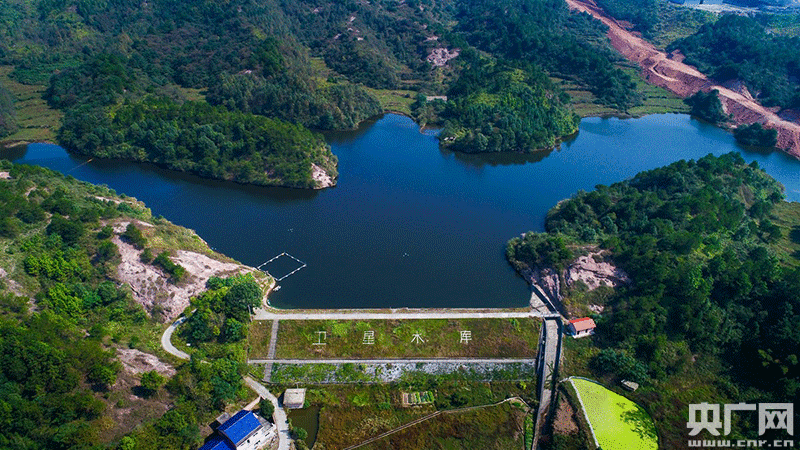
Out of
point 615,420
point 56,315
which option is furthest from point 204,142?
point 615,420

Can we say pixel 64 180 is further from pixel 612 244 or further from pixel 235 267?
pixel 612 244

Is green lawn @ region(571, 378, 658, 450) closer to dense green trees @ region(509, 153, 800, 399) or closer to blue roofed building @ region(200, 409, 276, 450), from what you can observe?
dense green trees @ region(509, 153, 800, 399)

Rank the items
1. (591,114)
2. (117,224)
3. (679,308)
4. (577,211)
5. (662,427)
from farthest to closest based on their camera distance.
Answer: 1. (591,114)
2. (577,211)
3. (117,224)
4. (679,308)
5. (662,427)

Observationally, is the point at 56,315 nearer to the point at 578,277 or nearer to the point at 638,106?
the point at 578,277

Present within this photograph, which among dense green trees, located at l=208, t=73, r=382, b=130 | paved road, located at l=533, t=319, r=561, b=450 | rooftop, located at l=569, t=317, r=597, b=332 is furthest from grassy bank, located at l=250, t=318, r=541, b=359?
dense green trees, located at l=208, t=73, r=382, b=130

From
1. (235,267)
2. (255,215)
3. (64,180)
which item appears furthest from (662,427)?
(64,180)

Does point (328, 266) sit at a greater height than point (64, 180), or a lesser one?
lesser

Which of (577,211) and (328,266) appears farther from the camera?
(577,211)
